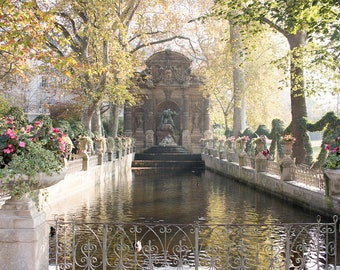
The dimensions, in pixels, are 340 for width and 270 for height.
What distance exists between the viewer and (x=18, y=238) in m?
6.56

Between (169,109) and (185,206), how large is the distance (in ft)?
105

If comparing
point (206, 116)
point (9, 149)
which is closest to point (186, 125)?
point (206, 116)

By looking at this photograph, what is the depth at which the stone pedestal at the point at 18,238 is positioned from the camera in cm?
655

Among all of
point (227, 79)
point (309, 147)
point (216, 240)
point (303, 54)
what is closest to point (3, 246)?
point (216, 240)

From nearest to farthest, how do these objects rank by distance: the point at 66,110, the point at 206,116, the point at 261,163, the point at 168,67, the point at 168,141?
the point at 261,163
the point at 66,110
the point at 168,141
the point at 168,67
the point at 206,116

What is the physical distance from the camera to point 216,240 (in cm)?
1123

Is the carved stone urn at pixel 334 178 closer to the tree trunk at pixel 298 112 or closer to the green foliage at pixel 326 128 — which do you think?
the green foliage at pixel 326 128

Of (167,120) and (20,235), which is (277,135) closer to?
(167,120)

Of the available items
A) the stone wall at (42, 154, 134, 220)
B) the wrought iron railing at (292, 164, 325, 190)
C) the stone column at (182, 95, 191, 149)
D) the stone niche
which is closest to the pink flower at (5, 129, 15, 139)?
the stone wall at (42, 154, 134, 220)

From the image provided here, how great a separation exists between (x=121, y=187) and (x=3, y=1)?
1188 cm

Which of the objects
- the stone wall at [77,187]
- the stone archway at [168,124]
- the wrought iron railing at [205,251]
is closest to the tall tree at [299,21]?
the wrought iron railing at [205,251]

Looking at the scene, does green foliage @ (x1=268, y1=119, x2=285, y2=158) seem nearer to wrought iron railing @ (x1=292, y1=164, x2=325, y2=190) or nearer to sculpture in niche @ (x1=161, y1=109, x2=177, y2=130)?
wrought iron railing @ (x1=292, y1=164, x2=325, y2=190)

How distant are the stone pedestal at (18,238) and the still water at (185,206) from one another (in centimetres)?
732

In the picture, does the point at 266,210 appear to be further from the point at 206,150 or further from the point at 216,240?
the point at 206,150
